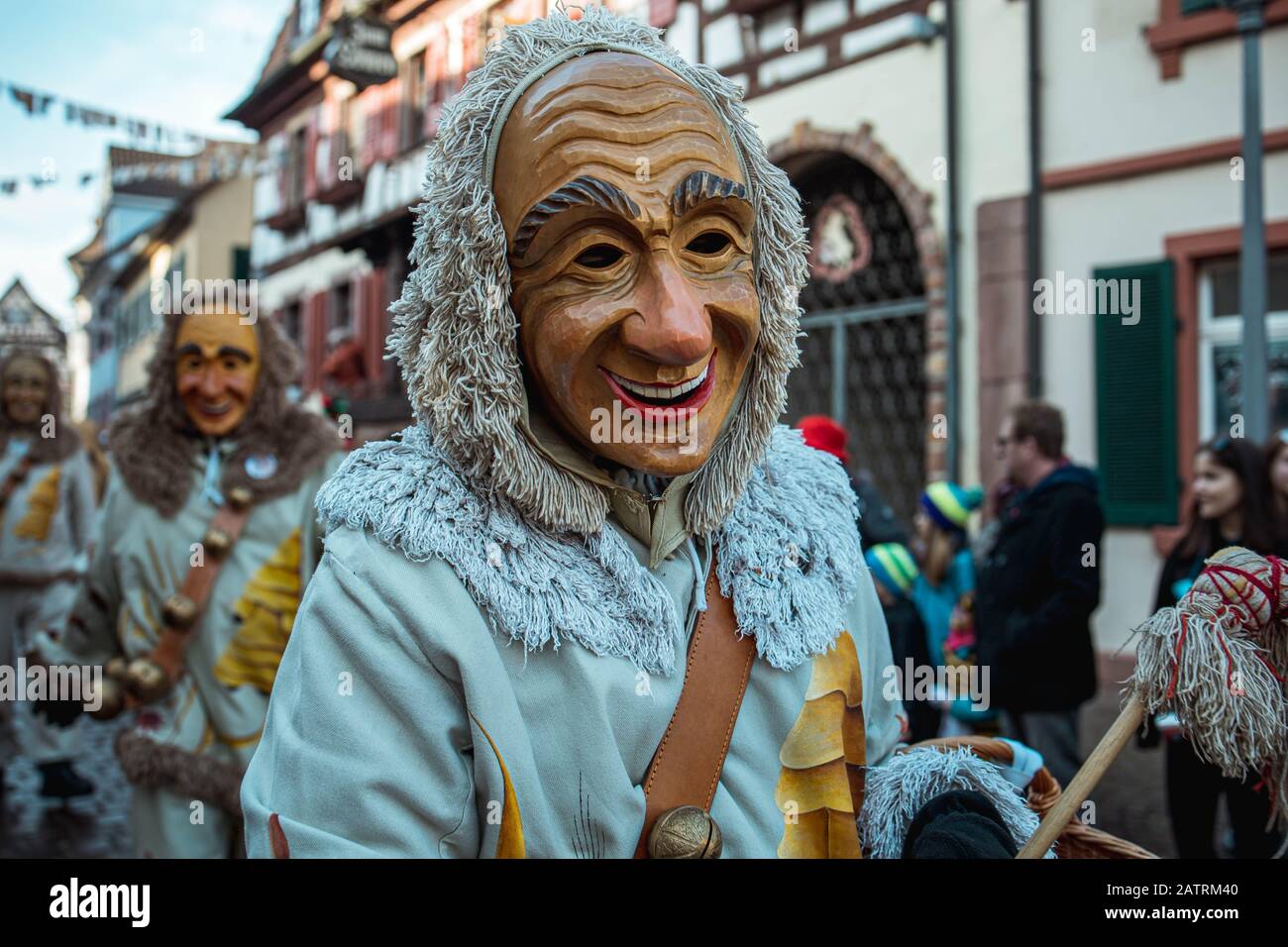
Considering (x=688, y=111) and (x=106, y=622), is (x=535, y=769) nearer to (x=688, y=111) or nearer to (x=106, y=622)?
(x=688, y=111)

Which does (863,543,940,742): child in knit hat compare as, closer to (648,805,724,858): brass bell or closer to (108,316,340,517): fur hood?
(108,316,340,517): fur hood

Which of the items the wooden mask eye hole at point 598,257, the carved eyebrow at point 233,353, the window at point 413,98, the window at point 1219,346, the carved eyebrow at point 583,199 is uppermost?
the window at point 413,98

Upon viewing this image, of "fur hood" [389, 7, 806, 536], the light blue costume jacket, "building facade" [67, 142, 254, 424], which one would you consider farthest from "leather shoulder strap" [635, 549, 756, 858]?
"building facade" [67, 142, 254, 424]

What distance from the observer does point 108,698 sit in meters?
3.24

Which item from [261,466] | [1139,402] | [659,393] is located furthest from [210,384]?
[1139,402]

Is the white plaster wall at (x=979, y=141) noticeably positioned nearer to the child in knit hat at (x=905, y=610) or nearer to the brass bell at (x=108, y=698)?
the child in knit hat at (x=905, y=610)

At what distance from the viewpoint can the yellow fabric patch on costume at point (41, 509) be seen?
5.88 meters

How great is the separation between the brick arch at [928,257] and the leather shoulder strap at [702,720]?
23.1ft

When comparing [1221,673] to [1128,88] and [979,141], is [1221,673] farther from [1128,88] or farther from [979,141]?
[979,141]

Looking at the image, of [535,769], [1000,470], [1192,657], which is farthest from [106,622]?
[1000,470]

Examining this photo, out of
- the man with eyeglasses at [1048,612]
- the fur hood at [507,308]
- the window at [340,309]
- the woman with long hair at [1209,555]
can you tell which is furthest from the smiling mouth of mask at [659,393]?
the window at [340,309]

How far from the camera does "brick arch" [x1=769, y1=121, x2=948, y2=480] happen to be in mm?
8523

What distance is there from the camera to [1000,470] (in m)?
8.00
